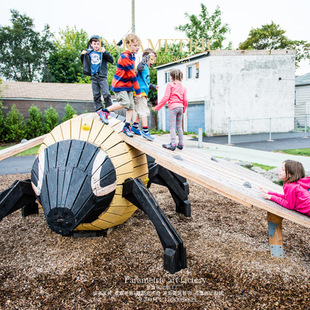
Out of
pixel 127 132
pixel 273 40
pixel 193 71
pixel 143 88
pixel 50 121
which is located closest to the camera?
pixel 127 132

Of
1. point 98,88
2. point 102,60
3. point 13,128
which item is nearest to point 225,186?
point 98,88

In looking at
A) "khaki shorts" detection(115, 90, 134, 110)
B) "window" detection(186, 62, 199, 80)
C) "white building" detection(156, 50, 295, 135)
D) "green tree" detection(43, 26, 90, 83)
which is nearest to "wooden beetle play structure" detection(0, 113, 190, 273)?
"khaki shorts" detection(115, 90, 134, 110)

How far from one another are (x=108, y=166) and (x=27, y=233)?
217cm

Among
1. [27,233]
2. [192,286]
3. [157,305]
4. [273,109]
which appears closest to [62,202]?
[157,305]

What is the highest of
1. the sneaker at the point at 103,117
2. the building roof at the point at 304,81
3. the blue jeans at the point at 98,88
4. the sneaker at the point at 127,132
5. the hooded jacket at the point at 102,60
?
the building roof at the point at 304,81

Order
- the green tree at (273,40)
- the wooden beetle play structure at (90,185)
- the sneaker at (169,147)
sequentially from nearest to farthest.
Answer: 1. the wooden beetle play structure at (90,185)
2. the sneaker at (169,147)
3. the green tree at (273,40)

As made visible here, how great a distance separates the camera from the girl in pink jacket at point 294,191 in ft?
8.96

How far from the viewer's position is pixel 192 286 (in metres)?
2.72

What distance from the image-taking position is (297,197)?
275 centimetres

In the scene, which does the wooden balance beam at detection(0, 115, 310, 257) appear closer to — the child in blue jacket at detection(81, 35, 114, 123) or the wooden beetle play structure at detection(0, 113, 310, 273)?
the wooden beetle play structure at detection(0, 113, 310, 273)

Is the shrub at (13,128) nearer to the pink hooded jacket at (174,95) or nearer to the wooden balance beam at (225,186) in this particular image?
the wooden balance beam at (225,186)

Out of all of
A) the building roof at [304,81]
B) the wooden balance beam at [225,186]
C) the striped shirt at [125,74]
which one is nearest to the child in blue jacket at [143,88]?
the striped shirt at [125,74]

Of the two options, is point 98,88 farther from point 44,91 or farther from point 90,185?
point 44,91

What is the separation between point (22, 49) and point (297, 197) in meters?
Result: 43.0
